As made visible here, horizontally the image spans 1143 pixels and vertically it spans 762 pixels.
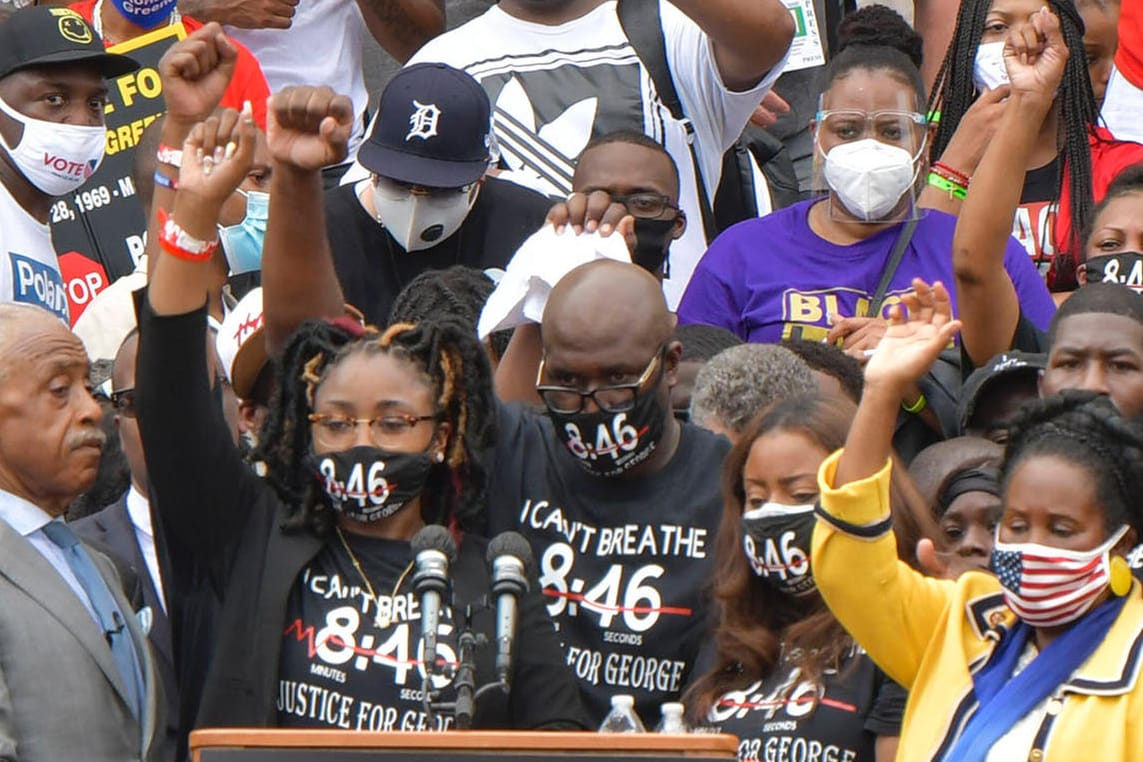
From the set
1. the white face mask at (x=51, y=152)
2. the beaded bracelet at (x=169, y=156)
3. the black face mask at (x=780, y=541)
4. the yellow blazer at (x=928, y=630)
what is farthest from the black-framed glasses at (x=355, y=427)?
the white face mask at (x=51, y=152)

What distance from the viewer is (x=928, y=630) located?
5.09 m

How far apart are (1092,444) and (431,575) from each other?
4.60 feet

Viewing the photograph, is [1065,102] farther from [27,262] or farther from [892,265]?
[27,262]

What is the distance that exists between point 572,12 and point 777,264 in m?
1.48

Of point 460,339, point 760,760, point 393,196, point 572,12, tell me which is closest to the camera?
point 760,760

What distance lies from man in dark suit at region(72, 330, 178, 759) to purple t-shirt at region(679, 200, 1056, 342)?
5.88ft

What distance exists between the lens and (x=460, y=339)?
5.89m

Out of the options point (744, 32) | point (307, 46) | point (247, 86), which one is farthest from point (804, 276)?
point (307, 46)

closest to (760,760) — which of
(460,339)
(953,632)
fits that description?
(953,632)

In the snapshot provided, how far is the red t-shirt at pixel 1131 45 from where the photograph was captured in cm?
909

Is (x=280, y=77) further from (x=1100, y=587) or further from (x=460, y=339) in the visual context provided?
(x=1100, y=587)

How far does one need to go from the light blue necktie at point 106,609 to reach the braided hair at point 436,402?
20.2 inches

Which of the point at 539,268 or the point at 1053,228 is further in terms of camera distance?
the point at 1053,228

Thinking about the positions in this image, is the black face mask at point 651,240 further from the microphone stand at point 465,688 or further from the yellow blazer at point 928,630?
the microphone stand at point 465,688
